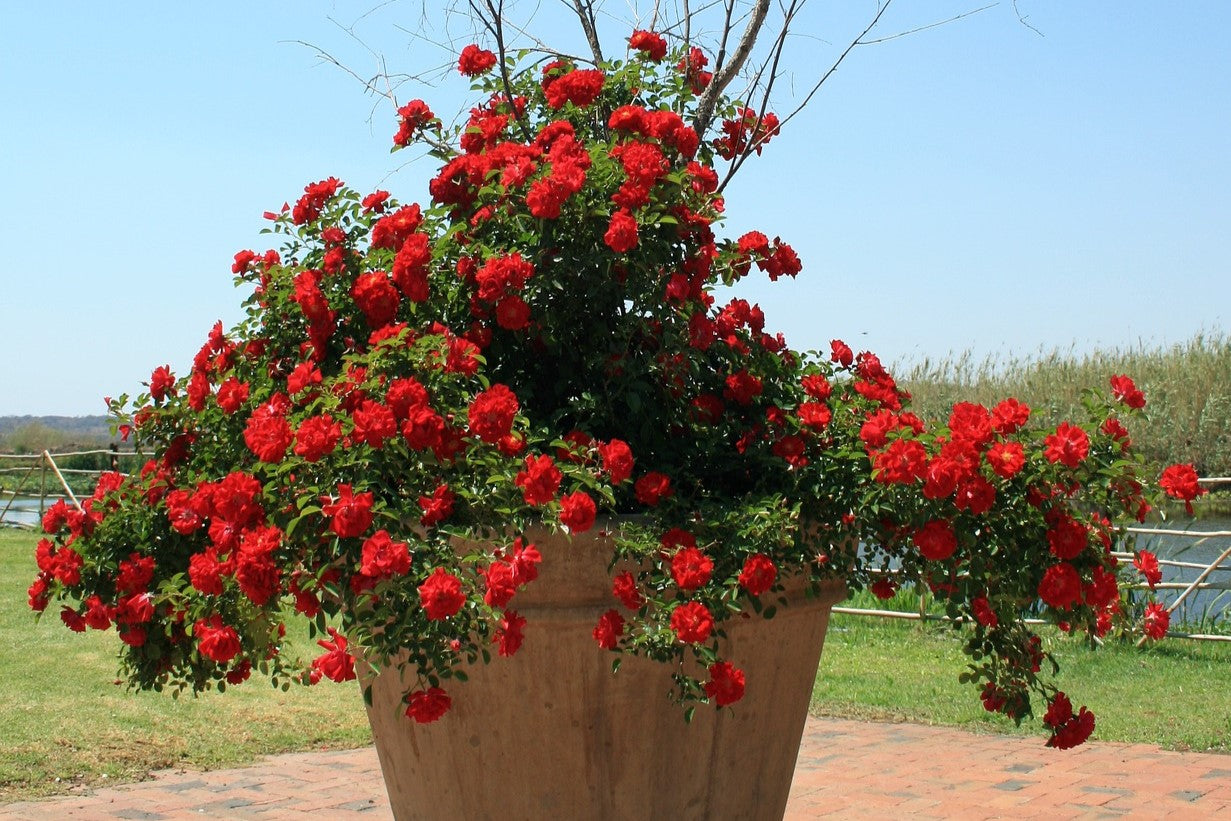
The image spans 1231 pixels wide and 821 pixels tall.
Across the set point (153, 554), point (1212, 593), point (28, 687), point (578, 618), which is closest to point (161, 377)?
point (153, 554)

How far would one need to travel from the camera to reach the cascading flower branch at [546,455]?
8.14 ft

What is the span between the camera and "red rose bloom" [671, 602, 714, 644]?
246cm

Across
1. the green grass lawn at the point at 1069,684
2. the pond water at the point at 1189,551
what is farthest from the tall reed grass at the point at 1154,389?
the green grass lawn at the point at 1069,684

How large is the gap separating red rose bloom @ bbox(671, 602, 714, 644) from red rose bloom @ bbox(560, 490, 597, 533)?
0.27 metres

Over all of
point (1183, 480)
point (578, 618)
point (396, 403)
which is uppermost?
point (396, 403)

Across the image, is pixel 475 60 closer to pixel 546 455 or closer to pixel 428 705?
pixel 546 455

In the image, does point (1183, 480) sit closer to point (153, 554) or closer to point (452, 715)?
point (452, 715)

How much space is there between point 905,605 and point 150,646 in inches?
254

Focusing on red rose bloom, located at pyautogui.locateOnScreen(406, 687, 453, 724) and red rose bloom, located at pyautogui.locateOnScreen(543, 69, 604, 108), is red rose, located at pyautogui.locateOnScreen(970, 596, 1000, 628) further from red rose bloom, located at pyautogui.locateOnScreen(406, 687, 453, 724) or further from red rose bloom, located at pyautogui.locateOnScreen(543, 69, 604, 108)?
red rose bloom, located at pyautogui.locateOnScreen(543, 69, 604, 108)

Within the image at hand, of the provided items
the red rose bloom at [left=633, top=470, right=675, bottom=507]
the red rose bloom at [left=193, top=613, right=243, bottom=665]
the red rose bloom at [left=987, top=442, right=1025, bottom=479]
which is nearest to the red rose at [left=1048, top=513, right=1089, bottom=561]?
the red rose bloom at [left=987, top=442, right=1025, bottom=479]

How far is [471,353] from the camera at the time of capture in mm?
2621

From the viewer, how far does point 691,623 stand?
2457mm

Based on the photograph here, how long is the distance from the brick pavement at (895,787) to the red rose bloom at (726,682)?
187 cm

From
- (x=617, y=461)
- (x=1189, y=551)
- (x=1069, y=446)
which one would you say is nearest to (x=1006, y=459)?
(x=1069, y=446)
